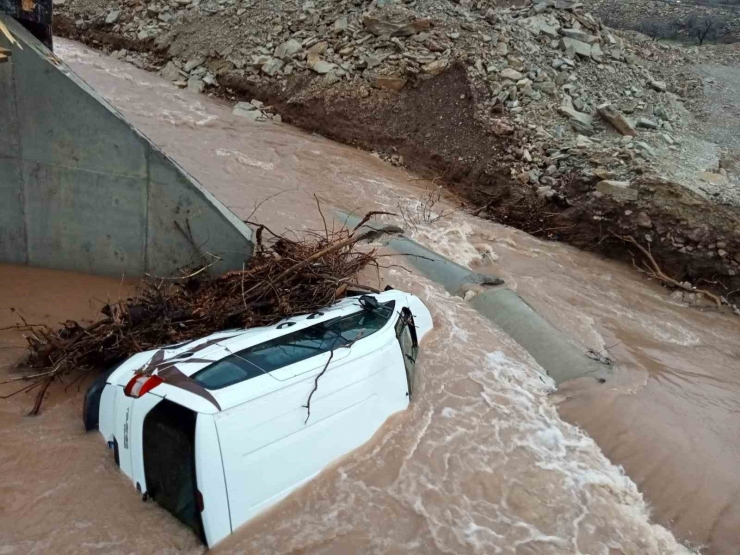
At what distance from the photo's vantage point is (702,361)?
741cm

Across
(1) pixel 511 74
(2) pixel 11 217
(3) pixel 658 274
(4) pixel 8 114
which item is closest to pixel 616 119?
(1) pixel 511 74

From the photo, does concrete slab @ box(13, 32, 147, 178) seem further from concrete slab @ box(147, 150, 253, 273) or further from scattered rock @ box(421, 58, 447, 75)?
scattered rock @ box(421, 58, 447, 75)

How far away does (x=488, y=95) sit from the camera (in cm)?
1306

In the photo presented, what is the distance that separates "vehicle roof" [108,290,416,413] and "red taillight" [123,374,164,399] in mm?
59

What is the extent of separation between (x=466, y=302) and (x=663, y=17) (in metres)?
27.5

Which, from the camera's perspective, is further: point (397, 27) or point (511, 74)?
point (397, 27)

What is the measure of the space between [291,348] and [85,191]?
11.5ft

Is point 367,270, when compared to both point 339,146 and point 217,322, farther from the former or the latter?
point 339,146

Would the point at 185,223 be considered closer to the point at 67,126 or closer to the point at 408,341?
the point at 67,126

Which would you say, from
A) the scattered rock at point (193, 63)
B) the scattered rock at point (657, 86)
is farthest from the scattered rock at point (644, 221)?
the scattered rock at point (193, 63)

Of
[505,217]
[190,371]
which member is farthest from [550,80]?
[190,371]

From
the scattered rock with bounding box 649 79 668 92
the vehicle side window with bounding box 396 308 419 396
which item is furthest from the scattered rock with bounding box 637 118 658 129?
the vehicle side window with bounding box 396 308 419 396

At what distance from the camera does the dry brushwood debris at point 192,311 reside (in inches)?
196

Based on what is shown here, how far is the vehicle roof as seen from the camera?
11.2 feet
